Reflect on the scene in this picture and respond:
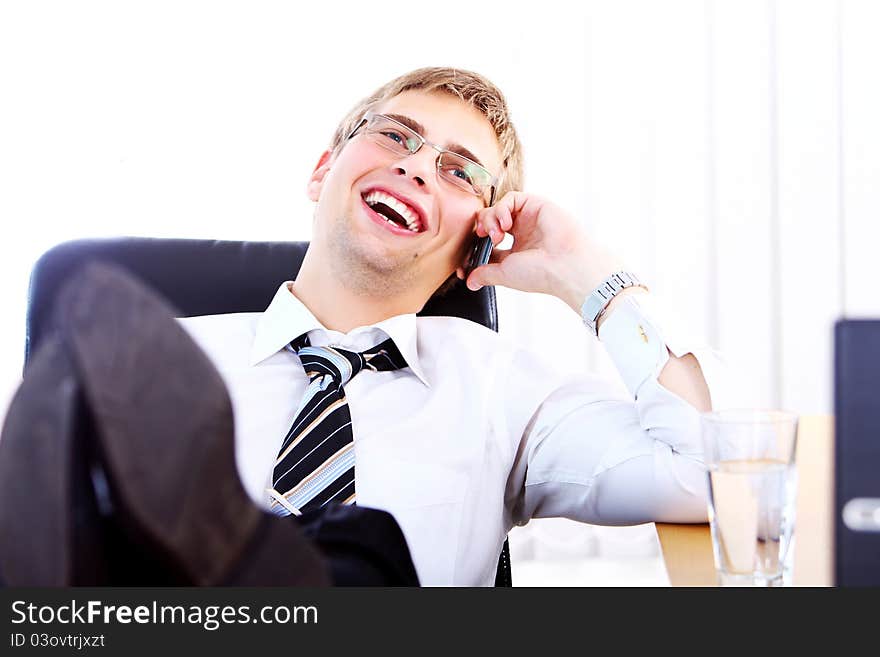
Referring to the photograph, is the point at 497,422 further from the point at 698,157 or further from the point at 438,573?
the point at 698,157

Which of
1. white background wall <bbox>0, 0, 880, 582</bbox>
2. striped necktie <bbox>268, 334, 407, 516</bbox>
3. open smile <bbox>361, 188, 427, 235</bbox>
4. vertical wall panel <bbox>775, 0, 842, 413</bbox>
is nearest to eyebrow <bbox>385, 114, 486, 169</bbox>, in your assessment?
open smile <bbox>361, 188, 427, 235</bbox>

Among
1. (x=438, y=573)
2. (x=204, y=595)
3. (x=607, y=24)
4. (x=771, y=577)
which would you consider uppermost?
(x=607, y=24)

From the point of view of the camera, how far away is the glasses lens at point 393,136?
4.32 feet

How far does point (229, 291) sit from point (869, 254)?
6.00 feet

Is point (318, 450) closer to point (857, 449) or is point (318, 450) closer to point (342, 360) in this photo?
point (342, 360)

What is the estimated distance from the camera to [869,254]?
2.37 meters

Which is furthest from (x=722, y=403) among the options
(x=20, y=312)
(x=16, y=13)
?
(x=16, y=13)

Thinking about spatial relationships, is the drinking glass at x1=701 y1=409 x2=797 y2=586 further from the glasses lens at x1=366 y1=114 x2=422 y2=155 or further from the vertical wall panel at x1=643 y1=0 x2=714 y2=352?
the vertical wall panel at x1=643 y1=0 x2=714 y2=352

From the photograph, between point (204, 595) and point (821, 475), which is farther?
point (821, 475)

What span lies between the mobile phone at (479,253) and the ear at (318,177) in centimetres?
28

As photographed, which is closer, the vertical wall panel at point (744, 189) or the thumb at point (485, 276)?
the thumb at point (485, 276)

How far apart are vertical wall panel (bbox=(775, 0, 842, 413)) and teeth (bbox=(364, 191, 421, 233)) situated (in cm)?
144

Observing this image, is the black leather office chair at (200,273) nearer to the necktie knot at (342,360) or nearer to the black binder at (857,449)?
the necktie knot at (342,360)

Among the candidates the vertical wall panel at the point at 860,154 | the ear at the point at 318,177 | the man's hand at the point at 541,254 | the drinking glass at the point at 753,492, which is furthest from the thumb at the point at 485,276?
the vertical wall panel at the point at 860,154
